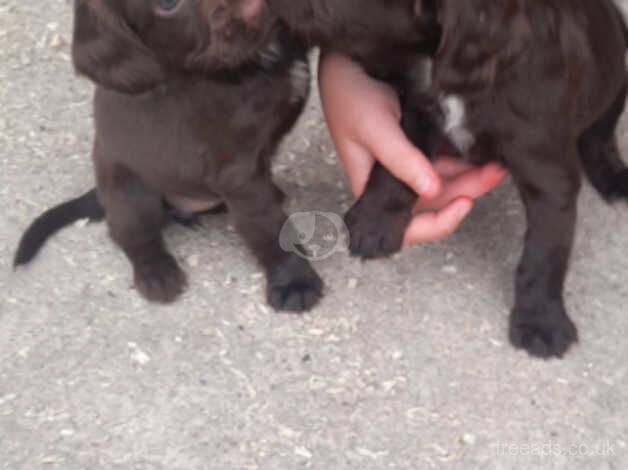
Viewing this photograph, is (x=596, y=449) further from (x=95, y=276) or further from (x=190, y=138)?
(x=95, y=276)

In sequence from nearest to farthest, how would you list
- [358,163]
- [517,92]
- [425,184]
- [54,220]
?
[517,92]
[425,184]
[358,163]
[54,220]

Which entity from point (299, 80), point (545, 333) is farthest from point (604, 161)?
point (299, 80)

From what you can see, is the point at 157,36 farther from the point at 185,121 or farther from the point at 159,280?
the point at 159,280

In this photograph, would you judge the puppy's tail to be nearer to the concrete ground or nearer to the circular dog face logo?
the concrete ground

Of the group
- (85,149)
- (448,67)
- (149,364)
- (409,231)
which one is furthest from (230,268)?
(448,67)

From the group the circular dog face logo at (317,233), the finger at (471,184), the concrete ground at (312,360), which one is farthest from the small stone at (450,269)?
the circular dog face logo at (317,233)

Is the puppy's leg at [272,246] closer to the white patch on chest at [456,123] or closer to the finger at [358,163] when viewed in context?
the finger at [358,163]
